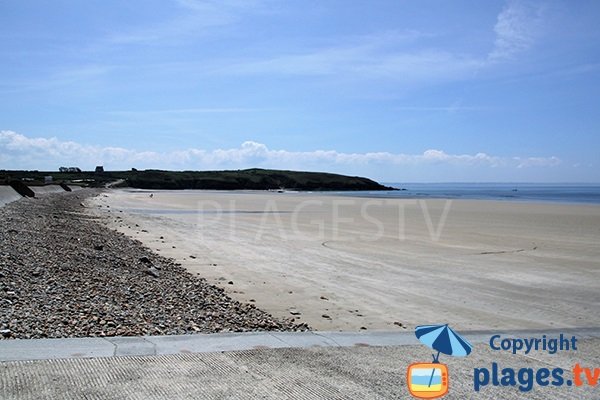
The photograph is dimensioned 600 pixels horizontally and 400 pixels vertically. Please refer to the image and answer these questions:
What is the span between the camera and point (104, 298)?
7832 millimetres

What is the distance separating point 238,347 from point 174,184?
11726cm

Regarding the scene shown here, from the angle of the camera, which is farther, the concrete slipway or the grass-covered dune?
the grass-covered dune

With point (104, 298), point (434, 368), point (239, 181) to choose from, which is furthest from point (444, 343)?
point (239, 181)

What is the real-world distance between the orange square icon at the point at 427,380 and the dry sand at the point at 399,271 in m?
2.61

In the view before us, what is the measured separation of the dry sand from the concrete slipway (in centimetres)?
192

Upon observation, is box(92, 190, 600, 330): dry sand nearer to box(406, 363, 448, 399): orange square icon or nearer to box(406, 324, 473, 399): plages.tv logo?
box(406, 324, 473, 399): plages.tv logo

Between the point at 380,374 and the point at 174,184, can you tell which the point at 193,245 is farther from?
the point at 174,184

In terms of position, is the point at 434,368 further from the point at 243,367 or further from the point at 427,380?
the point at 243,367

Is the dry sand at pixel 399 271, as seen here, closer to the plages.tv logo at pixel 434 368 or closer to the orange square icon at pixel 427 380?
the plages.tv logo at pixel 434 368

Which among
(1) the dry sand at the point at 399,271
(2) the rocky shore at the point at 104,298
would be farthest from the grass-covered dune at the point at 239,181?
(2) the rocky shore at the point at 104,298

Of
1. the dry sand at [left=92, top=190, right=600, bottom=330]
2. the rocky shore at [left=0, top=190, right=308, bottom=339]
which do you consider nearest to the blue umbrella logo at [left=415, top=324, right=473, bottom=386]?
the dry sand at [left=92, top=190, right=600, bottom=330]

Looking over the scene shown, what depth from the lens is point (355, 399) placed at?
4.14m

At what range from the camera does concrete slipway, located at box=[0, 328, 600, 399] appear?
13.6 ft

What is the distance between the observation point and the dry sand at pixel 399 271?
8.30 meters
